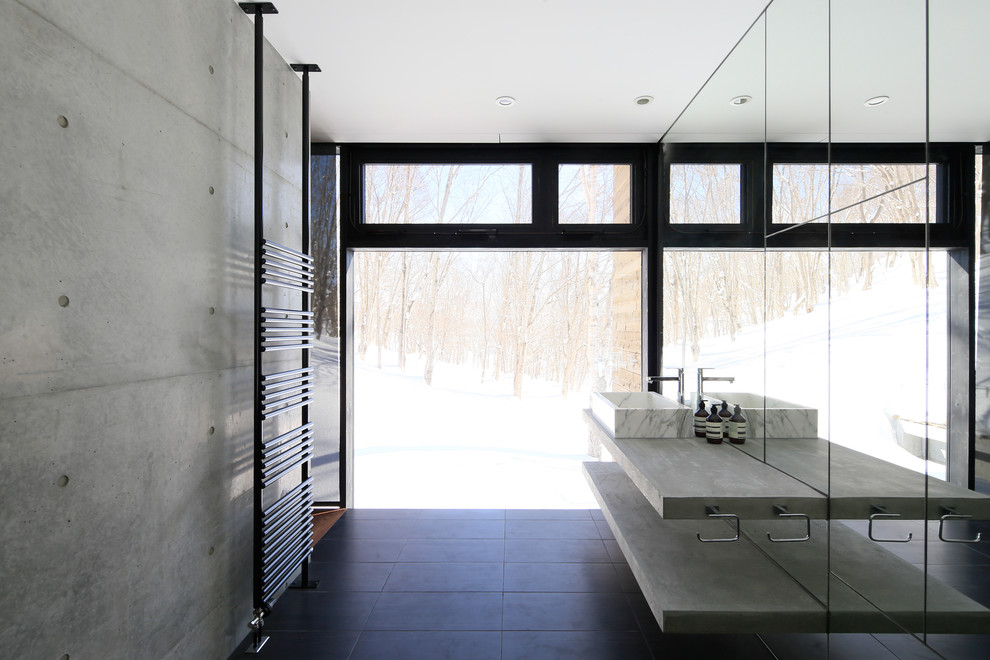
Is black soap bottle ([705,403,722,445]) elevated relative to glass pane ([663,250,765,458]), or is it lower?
lower

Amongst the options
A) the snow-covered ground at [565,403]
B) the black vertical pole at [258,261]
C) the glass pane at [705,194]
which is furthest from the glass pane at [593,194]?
the black vertical pole at [258,261]

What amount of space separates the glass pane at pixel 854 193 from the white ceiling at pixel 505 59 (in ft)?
2.85

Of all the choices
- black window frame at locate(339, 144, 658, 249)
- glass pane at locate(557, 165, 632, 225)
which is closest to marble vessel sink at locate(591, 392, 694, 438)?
black window frame at locate(339, 144, 658, 249)

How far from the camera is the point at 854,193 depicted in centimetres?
→ 156

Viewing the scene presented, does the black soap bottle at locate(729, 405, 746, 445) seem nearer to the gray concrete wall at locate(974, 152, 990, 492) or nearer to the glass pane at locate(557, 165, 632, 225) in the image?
the gray concrete wall at locate(974, 152, 990, 492)

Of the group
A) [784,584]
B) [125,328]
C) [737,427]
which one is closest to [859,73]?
[737,427]

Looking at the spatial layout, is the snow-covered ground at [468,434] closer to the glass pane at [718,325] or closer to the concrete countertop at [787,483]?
the glass pane at [718,325]

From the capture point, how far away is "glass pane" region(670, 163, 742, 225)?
2.36 metres

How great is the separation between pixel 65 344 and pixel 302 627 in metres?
1.65

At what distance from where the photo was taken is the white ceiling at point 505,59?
2207 millimetres

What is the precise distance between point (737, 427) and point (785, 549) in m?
0.58

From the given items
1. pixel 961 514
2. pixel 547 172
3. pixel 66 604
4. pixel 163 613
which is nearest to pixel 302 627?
pixel 163 613

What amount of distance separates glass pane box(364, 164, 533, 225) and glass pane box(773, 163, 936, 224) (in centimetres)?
197

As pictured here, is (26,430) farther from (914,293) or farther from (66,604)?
(914,293)
